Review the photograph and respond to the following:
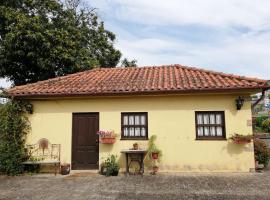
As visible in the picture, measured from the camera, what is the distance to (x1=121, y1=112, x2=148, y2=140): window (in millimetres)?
9938

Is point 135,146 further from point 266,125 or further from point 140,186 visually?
point 266,125

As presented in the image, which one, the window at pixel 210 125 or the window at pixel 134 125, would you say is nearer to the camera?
the window at pixel 210 125

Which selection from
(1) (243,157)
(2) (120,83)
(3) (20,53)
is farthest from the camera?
(3) (20,53)

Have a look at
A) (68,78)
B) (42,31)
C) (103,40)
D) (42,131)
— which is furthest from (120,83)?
(103,40)

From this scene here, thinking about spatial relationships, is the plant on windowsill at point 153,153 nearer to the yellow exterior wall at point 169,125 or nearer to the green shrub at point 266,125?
the yellow exterior wall at point 169,125

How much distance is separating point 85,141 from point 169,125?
11.1ft

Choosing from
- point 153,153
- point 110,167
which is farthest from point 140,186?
point 110,167

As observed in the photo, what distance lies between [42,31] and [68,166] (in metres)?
9.68

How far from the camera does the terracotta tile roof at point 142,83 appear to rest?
30.6ft

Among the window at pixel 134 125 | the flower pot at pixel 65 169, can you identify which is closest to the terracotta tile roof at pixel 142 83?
the window at pixel 134 125

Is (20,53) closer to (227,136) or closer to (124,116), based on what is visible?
(124,116)

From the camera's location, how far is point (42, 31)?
1583 cm

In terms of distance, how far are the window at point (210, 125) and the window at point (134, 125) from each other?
2.04 metres

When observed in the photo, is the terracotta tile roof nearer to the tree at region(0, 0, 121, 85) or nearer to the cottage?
the cottage
